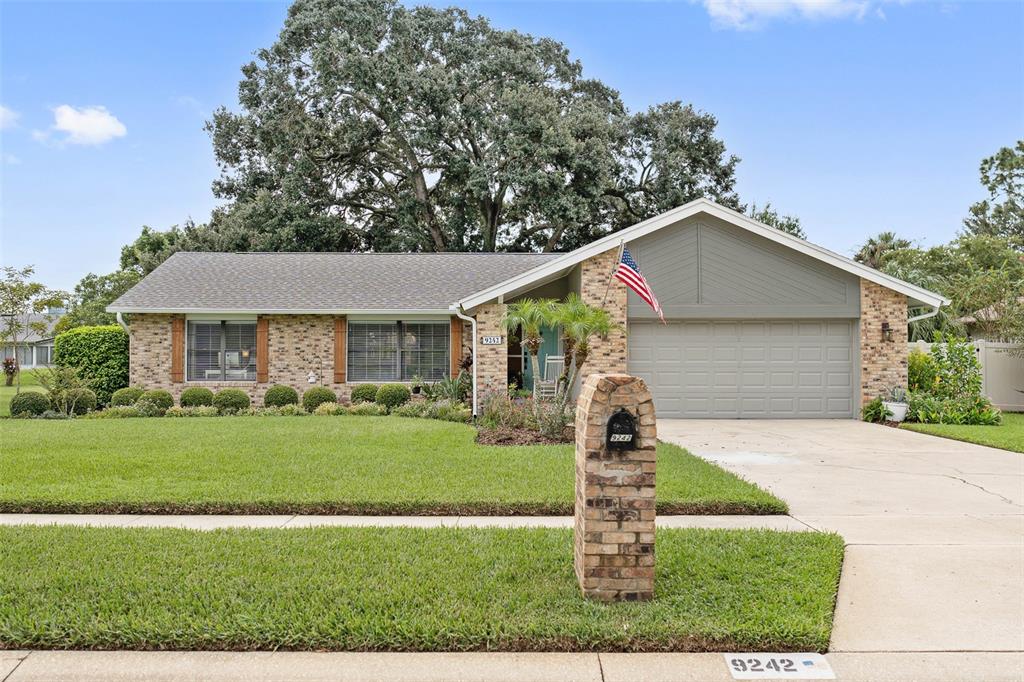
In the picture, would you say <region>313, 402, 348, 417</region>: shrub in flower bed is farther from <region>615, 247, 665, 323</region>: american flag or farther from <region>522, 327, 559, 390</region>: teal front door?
<region>615, 247, 665, 323</region>: american flag

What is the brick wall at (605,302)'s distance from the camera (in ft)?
45.8

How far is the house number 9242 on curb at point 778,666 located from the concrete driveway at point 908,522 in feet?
0.74

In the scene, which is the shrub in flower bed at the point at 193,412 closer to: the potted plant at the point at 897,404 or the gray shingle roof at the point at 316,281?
the gray shingle roof at the point at 316,281

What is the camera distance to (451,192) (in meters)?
29.5

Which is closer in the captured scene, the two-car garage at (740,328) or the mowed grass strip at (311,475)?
the mowed grass strip at (311,475)

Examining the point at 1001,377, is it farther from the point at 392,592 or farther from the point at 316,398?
the point at 392,592

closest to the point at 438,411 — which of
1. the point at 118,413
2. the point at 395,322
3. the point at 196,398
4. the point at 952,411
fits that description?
the point at 395,322

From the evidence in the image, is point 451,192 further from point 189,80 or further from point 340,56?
point 189,80

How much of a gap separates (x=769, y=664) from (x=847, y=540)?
7.92 ft

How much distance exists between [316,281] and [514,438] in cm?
989

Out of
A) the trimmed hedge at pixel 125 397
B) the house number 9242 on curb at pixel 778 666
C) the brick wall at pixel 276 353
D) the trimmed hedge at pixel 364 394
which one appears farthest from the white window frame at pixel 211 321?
the house number 9242 on curb at pixel 778 666

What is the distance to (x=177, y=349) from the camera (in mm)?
16234

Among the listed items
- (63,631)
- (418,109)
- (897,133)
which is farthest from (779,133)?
(63,631)

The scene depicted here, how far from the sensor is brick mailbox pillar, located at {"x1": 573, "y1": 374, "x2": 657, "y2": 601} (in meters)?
3.67
